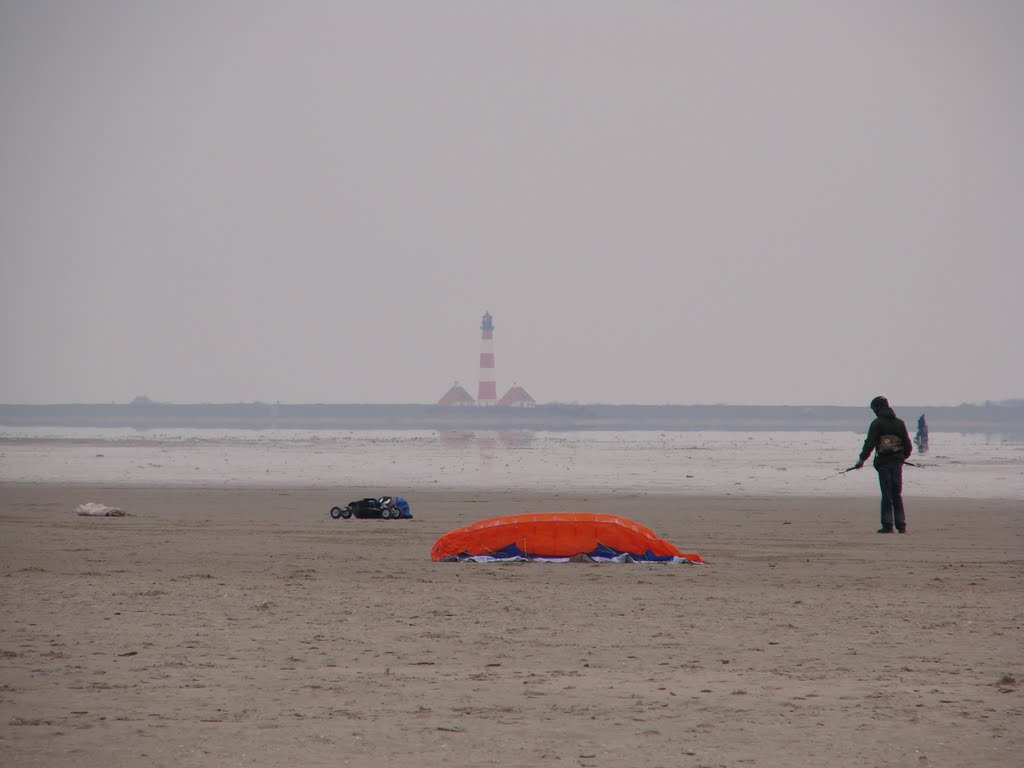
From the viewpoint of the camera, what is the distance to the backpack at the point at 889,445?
16336 millimetres

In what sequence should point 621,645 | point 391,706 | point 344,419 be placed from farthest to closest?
point 344,419 < point 621,645 < point 391,706

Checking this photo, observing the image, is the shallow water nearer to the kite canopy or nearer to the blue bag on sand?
the blue bag on sand

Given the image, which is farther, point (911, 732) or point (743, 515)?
point (743, 515)

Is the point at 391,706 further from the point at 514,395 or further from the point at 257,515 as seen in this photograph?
the point at 514,395

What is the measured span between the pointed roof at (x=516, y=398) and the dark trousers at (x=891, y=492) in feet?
389

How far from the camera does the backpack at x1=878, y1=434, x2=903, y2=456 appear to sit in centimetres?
1634

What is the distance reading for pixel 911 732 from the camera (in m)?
6.50

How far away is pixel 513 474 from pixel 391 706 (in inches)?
959

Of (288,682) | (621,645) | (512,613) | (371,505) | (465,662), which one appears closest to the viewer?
(288,682)

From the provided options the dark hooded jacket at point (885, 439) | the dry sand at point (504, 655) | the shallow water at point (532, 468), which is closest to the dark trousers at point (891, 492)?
the dark hooded jacket at point (885, 439)

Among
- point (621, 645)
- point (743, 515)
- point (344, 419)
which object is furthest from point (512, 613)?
point (344, 419)

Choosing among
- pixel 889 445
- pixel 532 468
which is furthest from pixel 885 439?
pixel 532 468

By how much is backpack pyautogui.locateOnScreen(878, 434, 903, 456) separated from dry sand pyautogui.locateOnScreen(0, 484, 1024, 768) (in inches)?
52.9

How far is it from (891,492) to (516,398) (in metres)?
122
